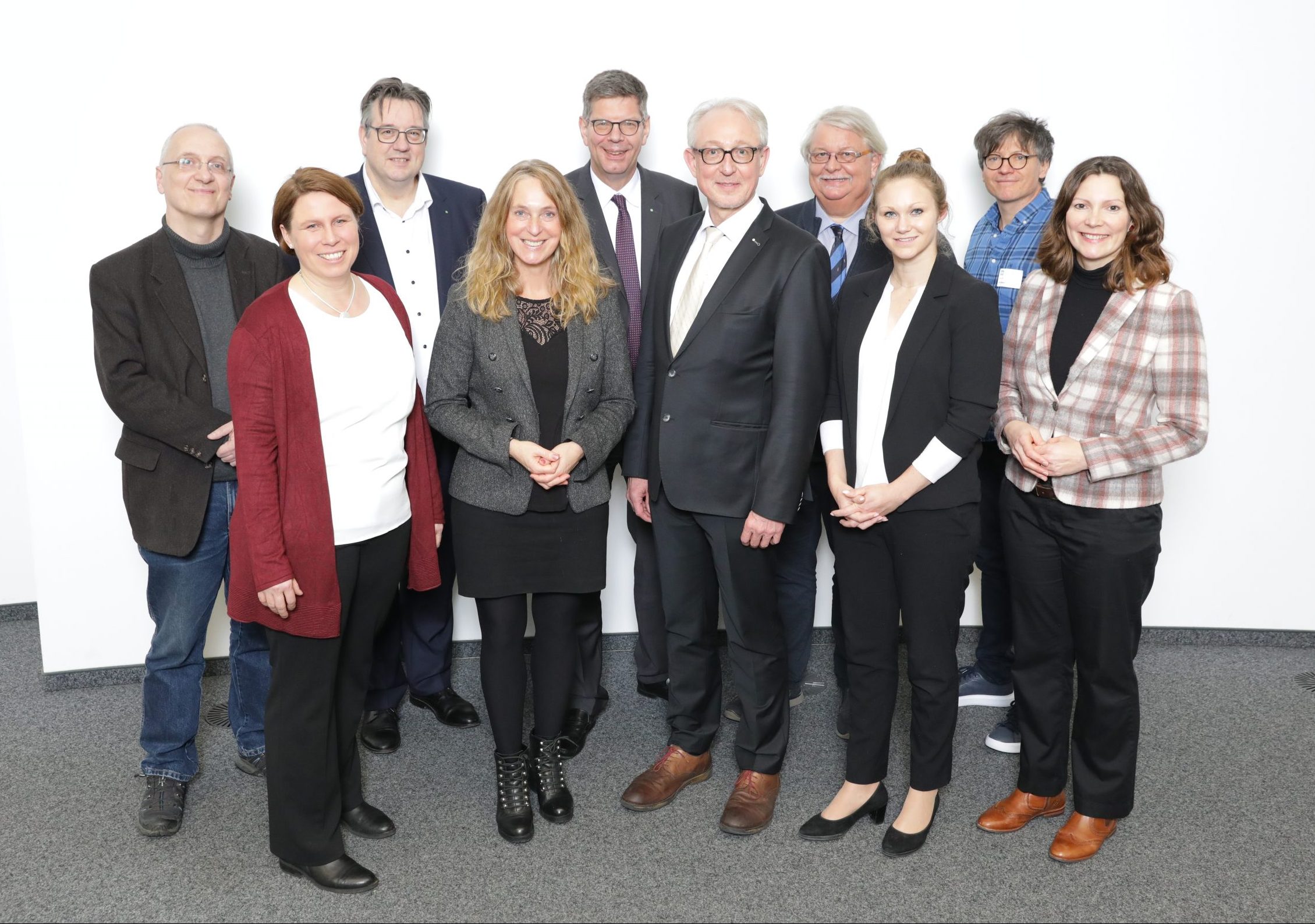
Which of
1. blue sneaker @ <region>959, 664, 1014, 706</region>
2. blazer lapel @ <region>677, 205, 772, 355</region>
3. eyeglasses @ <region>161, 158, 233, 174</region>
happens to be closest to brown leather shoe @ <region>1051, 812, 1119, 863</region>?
blue sneaker @ <region>959, 664, 1014, 706</region>

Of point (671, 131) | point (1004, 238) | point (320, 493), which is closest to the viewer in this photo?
point (320, 493)

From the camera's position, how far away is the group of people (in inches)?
95.7

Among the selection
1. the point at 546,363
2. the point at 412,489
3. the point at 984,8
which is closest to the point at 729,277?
the point at 546,363

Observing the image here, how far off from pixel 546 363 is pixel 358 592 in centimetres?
76

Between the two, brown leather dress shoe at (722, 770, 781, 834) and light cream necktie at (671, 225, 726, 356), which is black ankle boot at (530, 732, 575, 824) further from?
light cream necktie at (671, 225, 726, 356)

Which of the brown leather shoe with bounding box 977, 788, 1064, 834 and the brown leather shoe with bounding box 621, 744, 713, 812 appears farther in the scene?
the brown leather shoe with bounding box 621, 744, 713, 812

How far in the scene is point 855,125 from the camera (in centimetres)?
329

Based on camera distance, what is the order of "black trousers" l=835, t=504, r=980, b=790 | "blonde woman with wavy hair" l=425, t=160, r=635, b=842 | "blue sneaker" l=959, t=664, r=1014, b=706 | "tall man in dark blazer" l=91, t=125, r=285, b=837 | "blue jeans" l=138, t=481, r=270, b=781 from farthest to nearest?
1. "blue sneaker" l=959, t=664, r=1014, b=706
2. "blue jeans" l=138, t=481, r=270, b=781
3. "tall man in dark blazer" l=91, t=125, r=285, b=837
4. "blonde woman with wavy hair" l=425, t=160, r=635, b=842
5. "black trousers" l=835, t=504, r=980, b=790

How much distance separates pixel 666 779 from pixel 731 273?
147cm

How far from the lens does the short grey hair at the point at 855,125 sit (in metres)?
3.29

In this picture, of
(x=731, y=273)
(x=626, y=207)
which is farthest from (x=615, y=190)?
(x=731, y=273)

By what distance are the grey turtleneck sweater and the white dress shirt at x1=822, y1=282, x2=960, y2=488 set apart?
173 cm

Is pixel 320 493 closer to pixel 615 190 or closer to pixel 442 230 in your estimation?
pixel 442 230

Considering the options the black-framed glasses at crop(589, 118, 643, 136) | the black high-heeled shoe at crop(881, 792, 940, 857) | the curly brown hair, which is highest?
the black-framed glasses at crop(589, 118, 643, 136)
